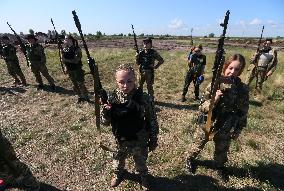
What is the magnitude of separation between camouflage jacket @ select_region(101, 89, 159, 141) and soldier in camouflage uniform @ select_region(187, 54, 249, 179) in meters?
1.13

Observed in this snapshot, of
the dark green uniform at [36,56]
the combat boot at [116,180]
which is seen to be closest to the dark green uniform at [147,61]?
the combat boot at [116,180]

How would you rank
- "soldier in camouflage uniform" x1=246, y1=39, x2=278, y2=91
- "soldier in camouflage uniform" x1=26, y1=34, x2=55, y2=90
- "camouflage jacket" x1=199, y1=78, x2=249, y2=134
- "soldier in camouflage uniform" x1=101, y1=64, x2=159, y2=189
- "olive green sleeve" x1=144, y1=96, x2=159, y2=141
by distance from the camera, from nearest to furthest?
"soldier in camouflage uniform" x1=101, y1=64, x2=159, y2=189, "olive green sleeve" x1=144, y1=96, x2=159, y2=141, "camouflage jacket" x1=199, y1=78, x2=249, y2=134, "soldier in camouflage uniform" x1=246, y1=39, x2=278, y2=91, "soldier in camouflage uniform" x1=26, y1=34, x2=55, y2=90

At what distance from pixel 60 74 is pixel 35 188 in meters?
11.2

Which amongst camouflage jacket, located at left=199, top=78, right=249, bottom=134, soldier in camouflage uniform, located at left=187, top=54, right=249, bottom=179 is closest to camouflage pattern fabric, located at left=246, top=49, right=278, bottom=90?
soldier in camouflage uniform, located at left=187, top=54, right=249, bottom=179

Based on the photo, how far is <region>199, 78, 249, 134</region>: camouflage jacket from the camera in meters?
5.01

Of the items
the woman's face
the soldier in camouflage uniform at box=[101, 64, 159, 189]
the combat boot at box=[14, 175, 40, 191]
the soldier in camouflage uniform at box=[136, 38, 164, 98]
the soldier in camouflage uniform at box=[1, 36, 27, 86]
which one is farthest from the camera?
the soldier in camouflage uniform at box=[1, 36, 27, 86]

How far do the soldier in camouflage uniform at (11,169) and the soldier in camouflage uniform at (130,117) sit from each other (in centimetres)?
169

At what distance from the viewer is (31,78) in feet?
49.4

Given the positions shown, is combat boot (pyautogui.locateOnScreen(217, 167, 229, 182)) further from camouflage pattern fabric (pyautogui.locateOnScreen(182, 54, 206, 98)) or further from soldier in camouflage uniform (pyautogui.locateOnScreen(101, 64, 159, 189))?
camouflage pattern fabric (pyautogui.locateOnScreen(182, 54, 206, 98))

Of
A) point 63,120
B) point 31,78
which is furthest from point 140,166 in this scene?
point 31,78

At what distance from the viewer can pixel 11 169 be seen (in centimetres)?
496

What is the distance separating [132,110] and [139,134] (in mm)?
Answer: 544

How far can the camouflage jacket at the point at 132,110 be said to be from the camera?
15.1 ft

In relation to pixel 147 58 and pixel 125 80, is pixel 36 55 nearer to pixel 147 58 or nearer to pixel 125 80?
pixel 147 58
